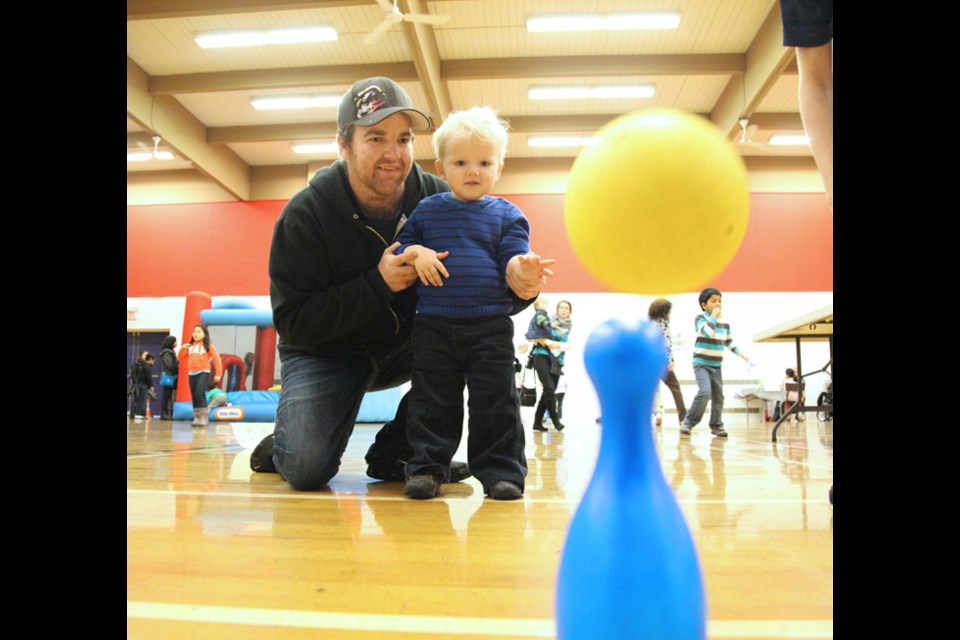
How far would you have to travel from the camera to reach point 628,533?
1.43ft

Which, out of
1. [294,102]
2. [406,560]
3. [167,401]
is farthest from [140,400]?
[406,560]

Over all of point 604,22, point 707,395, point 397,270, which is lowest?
point 707,395

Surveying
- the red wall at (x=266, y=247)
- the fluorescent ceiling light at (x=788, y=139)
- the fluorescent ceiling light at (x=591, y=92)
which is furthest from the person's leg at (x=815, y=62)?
the fluorescent ceiling light at (x=788, y=139)

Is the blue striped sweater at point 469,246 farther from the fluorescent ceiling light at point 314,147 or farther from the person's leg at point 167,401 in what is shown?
the fluorescent ceiling light at point 314,147

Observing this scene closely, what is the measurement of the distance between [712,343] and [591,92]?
155 inches

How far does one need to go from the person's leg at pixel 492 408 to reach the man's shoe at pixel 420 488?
0.11 metres

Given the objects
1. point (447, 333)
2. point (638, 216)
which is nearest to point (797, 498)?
point (447, 333)

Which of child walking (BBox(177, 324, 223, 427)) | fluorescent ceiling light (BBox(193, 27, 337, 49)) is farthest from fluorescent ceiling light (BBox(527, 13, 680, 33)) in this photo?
child walking (BBox(177, 324, 223, 427))

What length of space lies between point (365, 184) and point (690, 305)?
7198mm

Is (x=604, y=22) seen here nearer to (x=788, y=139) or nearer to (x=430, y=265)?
(x=788, y=139)

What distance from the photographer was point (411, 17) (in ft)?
14.3

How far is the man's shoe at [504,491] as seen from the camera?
1.23 metres

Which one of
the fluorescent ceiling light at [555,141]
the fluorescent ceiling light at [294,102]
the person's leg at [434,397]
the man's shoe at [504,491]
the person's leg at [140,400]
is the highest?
the fluorescent ceiling light at [294,102]
